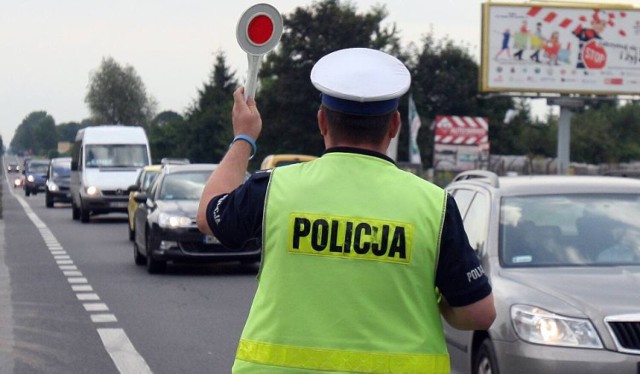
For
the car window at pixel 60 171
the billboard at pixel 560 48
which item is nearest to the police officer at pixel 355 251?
the billboard at pixel 560 48

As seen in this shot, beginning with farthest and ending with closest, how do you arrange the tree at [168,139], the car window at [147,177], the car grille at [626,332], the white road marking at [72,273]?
1. the tree at [168,139]
2. the car window at [147,177]
3. the white road marking at [72,273]
4. the car grille at [626,332]

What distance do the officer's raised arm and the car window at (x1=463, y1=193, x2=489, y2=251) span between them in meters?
4.69

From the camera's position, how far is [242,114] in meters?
3.91

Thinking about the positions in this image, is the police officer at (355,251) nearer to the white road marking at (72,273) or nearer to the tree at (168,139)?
the white road marking at (72,273)

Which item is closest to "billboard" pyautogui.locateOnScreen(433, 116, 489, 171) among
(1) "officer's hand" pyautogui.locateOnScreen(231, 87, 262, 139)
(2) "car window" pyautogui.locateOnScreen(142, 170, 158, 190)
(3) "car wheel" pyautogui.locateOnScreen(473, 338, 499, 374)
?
(2) "car window" pyautogui.locateOnScreen(142, 170, 158, 190)

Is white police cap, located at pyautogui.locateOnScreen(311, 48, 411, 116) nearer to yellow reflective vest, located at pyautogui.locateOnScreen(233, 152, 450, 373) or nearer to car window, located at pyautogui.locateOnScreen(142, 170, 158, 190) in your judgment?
yellow reflective vest, located at pyautogui.locateOnScreen(233, 152, 450, 373)

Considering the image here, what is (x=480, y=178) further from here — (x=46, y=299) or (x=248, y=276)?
(x=248, y=276)

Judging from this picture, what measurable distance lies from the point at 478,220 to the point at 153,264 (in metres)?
11.0

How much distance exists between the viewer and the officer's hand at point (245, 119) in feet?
12.8

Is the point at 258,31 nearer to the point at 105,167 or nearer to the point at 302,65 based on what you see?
the point at 105,167

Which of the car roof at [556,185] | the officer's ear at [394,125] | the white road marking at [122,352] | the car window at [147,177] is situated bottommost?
the white road marking at [122,352]

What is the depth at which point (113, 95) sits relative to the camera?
556 ft

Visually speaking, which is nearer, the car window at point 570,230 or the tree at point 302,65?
the car window at point 570,230

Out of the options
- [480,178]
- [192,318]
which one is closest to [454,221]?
[480,178]
